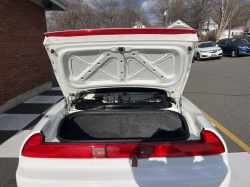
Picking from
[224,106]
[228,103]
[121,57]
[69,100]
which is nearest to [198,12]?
[228,103]

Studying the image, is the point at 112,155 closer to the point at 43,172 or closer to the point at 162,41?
the point at 43,172

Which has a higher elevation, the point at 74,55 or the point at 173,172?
the point at 74,55

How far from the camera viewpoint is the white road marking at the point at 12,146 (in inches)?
121

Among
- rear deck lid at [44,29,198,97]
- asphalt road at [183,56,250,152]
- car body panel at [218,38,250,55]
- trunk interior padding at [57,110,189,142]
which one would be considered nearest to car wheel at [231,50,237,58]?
car body panel at [218,38,250,55]

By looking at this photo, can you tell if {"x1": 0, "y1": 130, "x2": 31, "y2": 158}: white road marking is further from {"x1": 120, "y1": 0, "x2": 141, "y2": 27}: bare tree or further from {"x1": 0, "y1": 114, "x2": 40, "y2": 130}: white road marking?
{"x1": 120, "y1": 0, "x2": 141, "y2": 27}: bare tree

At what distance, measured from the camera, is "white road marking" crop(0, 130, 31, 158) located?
3.07 meters

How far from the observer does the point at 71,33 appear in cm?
173

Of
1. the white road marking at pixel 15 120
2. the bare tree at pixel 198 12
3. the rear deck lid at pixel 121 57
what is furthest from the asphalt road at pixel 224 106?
the bare tree at pixel 198 12

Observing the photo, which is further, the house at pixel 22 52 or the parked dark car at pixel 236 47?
the parked dark car at pixel 236 47

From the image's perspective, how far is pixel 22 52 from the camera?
596 cm

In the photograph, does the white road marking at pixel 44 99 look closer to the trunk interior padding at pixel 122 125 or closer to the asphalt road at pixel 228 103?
the trunk interior padding at pixel 122 125

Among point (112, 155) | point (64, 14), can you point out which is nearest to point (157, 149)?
point (112, 155)

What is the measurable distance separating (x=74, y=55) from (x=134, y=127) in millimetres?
1027

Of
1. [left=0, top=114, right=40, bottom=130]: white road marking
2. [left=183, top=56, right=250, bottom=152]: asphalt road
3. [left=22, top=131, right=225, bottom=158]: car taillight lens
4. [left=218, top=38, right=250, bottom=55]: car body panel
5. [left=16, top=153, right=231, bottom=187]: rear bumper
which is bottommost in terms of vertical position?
[left=183, top=56, right=250, bottom=152]: asphalt road
